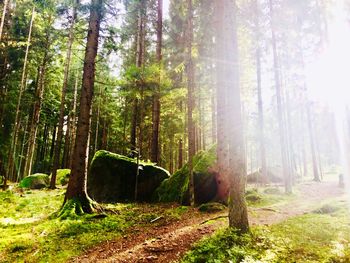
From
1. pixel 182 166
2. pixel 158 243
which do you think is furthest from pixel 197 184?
pixel 158 243

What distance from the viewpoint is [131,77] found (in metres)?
12.0

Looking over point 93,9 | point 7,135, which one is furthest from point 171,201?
point 7,135

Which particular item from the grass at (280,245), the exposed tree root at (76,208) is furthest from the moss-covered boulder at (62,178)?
the grass at (280,245)

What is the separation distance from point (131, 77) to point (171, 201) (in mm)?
6290

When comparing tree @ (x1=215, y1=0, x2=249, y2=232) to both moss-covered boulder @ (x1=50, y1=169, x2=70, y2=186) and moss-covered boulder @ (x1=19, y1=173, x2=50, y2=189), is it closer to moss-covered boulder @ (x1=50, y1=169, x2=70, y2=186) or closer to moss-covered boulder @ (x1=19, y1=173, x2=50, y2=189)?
moss-covered boulder @ (x1=19, y1=173, x2=50, y2=189)

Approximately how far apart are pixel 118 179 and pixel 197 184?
4.23 metres

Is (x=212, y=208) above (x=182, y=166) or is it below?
below

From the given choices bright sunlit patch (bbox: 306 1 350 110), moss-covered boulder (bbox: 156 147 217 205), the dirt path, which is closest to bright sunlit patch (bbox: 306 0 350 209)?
bright sunlit patch (bbox: 306 1 350 110)

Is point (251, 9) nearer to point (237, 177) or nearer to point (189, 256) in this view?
point (237, 177)

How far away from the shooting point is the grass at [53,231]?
6.04 meters

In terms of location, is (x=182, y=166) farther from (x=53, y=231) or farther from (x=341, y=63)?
(x=341, y=63)

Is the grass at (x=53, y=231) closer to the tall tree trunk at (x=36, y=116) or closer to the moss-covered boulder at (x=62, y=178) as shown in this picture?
the moss-covered boulder at (x=62, y=178)

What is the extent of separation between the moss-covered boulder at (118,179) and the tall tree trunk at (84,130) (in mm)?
3784

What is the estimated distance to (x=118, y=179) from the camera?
13477mm
